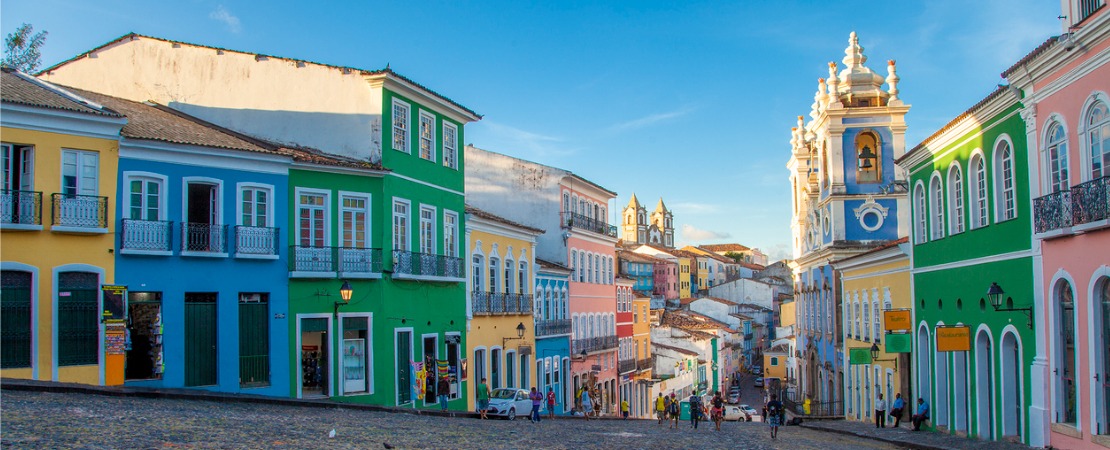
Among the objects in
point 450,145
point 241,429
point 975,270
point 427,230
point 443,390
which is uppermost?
point 450,145

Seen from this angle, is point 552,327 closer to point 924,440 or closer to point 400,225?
point 400,225

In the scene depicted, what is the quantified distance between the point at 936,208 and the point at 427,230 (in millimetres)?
14576

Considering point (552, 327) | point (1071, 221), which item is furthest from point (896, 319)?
point (552, 327)

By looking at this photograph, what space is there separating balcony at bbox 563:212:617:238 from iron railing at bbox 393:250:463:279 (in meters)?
15.2

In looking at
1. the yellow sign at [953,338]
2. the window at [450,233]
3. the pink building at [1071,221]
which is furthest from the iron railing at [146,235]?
the pink building at [1071,221]

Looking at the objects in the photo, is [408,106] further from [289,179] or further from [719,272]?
[719,272]

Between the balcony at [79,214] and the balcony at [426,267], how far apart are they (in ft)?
27.1

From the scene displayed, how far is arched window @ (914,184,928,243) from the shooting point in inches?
1141

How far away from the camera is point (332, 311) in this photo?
26.7 metres

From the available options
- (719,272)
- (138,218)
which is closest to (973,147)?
(138,218)

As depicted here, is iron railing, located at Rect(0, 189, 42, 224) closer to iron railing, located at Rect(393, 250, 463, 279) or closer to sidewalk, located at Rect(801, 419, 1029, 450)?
iron railing, located at Rect(393, 250, 463, 279)

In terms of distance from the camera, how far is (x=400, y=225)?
29156 millimetres

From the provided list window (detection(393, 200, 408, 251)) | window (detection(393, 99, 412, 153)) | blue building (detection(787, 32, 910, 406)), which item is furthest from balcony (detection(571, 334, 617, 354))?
window (detection(393, 99, 412, 153))

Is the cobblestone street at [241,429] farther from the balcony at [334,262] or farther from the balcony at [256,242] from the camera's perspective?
the balcony at [256,242]
